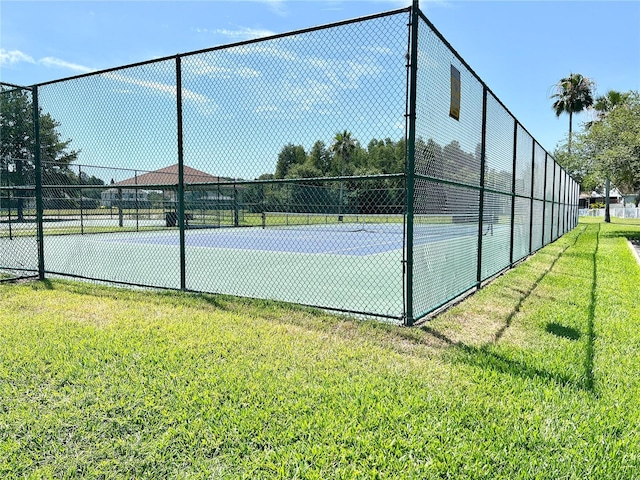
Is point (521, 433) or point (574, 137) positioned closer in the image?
point (521, 433)

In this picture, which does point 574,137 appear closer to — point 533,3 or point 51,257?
point 533,3

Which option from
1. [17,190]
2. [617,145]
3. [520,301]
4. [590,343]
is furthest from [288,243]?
[617,145]

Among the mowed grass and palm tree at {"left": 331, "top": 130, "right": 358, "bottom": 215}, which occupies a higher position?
palm tree at {"left": 331, "top": 130, "right": 358, "bottom": 215}

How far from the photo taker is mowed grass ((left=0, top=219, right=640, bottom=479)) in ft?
5.96

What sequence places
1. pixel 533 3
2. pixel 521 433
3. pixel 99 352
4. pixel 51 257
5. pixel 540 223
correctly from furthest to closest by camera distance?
pixel 540 223 < pixel 51 257 < pixel 533 3 < pixel 99 352 < pixel 521 433

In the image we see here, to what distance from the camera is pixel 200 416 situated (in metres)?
2.16

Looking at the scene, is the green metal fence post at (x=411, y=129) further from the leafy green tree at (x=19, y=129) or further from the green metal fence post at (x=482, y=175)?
the leafy green tree at (x=19, y=129)

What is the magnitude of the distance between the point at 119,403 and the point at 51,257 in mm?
7939

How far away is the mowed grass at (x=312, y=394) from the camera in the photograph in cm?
182

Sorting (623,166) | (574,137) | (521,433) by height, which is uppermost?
(574,137)

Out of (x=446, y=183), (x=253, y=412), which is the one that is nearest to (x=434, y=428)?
(x=253, y=412)

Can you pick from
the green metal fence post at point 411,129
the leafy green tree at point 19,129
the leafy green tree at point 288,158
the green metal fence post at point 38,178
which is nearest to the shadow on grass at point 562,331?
the green metal fence post at point 411,129

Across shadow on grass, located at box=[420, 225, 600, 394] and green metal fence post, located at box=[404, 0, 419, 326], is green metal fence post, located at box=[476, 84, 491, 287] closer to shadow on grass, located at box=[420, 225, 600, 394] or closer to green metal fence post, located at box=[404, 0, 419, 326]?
shadow on grass, located at box=[420, 225, 600, 394]

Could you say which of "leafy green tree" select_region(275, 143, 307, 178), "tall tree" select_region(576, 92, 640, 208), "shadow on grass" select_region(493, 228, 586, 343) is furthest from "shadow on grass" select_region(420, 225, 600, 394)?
→ "tall tree" select_region(576, 92, 640, 208)
